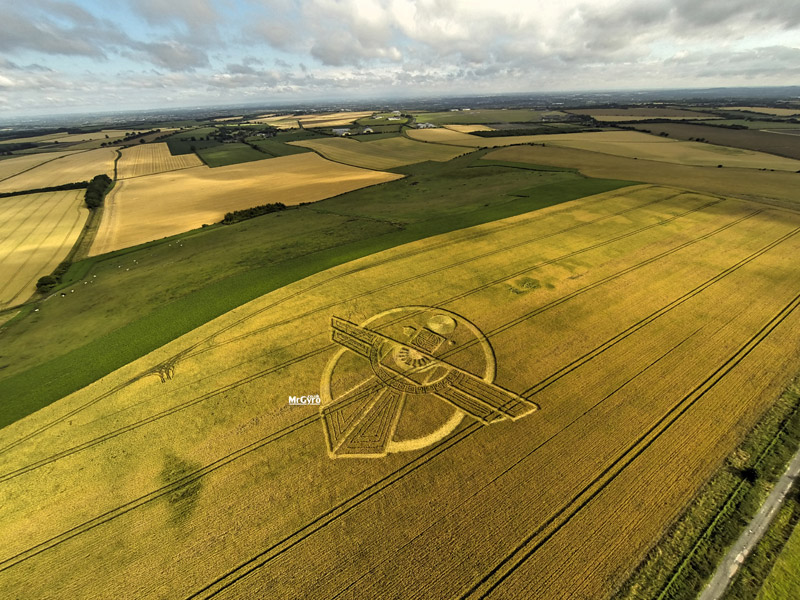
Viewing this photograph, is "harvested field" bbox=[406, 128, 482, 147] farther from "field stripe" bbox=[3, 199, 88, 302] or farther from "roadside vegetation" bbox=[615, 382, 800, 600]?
"roadside vegetation" bbox=[615, 382, 800, 600]

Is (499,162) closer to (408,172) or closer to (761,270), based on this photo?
(408,172)

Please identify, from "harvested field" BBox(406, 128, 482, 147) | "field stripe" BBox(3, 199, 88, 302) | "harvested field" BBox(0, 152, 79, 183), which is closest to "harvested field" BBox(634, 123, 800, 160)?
"harvested field" BBox(406, 128, 482, 147)

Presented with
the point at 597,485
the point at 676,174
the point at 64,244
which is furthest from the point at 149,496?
the point at 676,174

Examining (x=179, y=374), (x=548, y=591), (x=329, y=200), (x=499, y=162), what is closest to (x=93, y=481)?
(x=179, y=374)

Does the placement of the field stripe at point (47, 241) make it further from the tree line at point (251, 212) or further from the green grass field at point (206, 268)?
the tree line at point (251, 212)

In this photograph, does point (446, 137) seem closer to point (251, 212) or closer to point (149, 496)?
point (251, 212)
